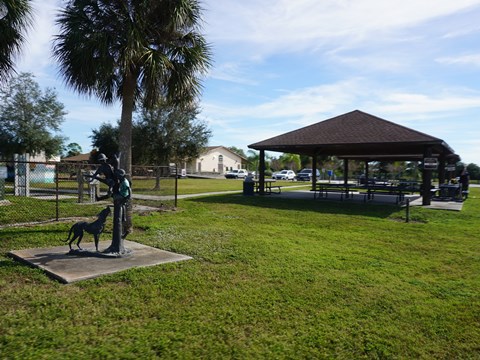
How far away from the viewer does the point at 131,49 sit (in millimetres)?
7289

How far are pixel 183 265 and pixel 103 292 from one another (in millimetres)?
1463

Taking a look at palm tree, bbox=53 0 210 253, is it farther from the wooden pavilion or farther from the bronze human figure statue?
the wooden pavilion

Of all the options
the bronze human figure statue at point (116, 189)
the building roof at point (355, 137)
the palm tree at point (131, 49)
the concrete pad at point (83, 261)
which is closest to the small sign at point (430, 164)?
the building roof at point (355, 137)

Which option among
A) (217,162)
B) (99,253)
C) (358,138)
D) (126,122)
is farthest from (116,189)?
(217,162)

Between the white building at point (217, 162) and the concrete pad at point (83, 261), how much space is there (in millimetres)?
50792

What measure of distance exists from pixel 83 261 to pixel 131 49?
4.33 meters

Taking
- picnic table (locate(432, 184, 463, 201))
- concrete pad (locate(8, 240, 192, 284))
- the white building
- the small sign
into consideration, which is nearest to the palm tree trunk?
concrete pad (locate(8, 240, 192, 284))

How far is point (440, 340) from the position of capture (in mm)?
3387

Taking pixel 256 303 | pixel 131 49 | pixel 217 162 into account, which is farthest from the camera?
pixel 217 162

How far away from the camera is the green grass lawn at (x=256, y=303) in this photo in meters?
3.14

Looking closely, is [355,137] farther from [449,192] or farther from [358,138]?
[449,192]

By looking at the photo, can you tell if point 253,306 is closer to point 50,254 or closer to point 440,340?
point 440,340

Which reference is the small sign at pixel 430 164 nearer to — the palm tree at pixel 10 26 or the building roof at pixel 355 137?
the building roof at pixel 355 137

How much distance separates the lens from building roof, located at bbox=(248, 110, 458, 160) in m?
14.6
